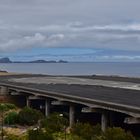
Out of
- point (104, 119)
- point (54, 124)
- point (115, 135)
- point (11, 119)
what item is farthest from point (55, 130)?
point (11, 119)

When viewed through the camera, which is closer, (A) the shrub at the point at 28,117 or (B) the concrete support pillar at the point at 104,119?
(B) the concrete support pillar at the point at 104,119

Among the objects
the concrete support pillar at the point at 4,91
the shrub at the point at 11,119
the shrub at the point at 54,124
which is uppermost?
the concrete support pillar at the point at 4,91

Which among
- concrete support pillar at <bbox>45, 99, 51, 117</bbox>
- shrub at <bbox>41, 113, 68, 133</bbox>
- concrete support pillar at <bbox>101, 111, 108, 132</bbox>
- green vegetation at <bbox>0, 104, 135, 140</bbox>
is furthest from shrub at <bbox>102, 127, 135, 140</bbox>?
concrete support pillar at <bbox>45, 99, 51, 117</bbox>

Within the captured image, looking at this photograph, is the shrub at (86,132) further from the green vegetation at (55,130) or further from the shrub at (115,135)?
the shrub at (115,135)

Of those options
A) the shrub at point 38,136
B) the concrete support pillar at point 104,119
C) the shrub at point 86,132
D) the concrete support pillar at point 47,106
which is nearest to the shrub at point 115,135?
the shrub at point 86,132

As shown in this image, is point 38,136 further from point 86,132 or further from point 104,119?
point 104,119

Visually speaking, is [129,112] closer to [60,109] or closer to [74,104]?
[74,104]

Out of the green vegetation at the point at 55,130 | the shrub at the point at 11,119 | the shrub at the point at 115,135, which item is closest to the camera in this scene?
the shrub at the point at 115,135

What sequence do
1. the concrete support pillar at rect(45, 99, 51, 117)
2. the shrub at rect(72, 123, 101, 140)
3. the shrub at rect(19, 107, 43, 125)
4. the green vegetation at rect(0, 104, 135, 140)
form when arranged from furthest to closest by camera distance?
the concrete support pillar at rect(45, 99, 51, 117), the shrub at rect(19, 107, 43, 125), the shrub at rect(72, 123, 101, 140), the green vegetation at rect(0, 104, 135, 140)

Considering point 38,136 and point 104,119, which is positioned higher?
point 38,136

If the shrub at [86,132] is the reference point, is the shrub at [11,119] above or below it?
below

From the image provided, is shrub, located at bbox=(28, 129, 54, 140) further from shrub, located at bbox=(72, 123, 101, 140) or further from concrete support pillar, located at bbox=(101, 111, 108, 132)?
concrete support pillar, located at bbox=(101, 111, 108, 132)

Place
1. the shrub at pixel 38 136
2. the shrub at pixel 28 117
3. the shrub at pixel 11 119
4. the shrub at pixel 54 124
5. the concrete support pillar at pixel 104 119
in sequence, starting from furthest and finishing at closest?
the shrub at pixel 11 119 → the shrub at pixel 28 117 → the concrete support pillar at pixel 104 119 → the shrub at pixel 54 124 → the shrub at pixel 38 136

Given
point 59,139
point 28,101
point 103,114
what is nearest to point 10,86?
point 28,101
